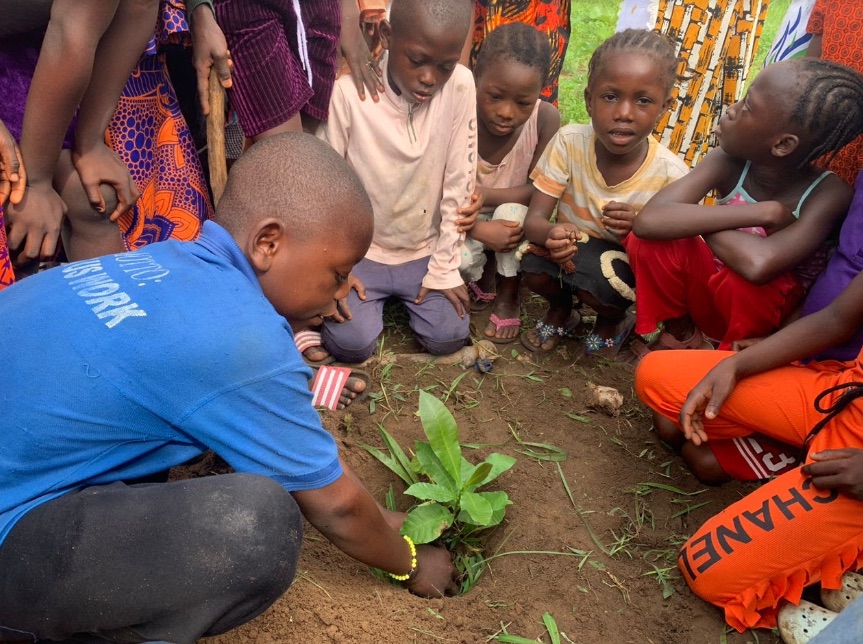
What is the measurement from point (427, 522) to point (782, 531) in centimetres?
94

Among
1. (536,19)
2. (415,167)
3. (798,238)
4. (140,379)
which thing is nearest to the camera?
(140,379)

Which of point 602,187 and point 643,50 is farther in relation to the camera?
point 602,187

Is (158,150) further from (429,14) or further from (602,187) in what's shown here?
(602,187)

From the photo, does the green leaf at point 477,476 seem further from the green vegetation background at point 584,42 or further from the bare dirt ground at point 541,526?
the green vegetation background at point 584,42

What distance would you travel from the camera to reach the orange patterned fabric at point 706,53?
3.30 meters

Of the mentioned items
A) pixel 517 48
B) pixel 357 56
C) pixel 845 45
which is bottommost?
pixel 357 56

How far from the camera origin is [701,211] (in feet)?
8.04

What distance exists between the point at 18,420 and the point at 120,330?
0.24m

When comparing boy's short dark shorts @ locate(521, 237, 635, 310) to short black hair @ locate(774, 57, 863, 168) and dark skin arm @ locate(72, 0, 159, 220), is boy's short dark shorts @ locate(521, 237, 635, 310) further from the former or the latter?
dark skin arm @ locate(72, 0, 159, 220)

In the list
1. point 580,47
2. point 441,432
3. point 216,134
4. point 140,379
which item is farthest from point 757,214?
point 580,47

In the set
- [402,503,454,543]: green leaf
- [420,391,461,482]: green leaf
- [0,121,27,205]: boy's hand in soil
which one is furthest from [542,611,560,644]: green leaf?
[0,121,27,205]: boy's hand in soil

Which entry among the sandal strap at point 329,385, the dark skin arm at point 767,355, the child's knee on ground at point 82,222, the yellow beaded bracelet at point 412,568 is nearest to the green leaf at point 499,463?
the yellow beaded bracelet at point 412,568

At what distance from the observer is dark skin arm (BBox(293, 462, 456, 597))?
57.3 inches

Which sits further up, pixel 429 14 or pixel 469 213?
pixel 429 14
